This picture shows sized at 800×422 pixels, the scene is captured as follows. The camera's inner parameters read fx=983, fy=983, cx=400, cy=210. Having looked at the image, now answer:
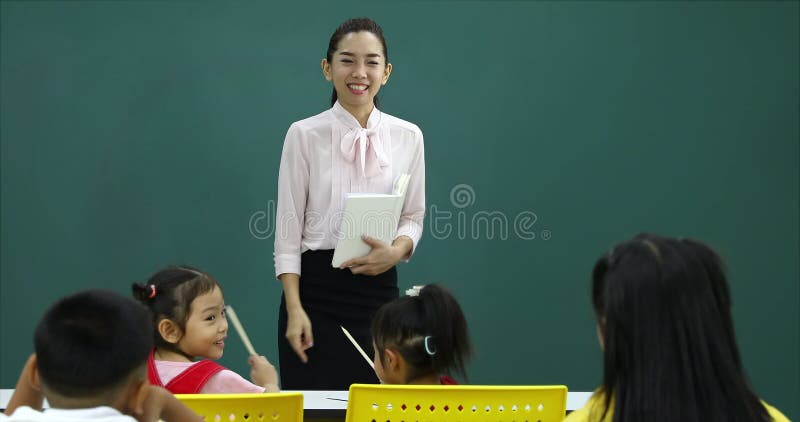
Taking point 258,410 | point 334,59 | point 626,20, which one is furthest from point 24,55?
point 258,410

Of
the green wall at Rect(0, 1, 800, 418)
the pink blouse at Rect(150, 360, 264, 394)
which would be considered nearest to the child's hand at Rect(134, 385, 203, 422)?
the pink blouse at Rect(150, 360, 264, 394)

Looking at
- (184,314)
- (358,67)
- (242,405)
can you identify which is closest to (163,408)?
(242,405)

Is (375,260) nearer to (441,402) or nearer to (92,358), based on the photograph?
(441,402)

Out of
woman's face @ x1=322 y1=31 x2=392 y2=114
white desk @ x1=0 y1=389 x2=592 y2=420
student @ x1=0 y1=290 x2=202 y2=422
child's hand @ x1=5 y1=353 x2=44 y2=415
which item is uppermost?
woman's face @ x1=322 y1=31 x2=392 y2=114

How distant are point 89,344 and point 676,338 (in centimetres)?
86

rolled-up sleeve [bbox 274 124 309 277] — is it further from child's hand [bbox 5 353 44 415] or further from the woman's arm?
child's hand [bbox 5 353 44 415]

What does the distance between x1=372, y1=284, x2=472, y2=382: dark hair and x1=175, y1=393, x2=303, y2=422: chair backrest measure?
1.76 feet

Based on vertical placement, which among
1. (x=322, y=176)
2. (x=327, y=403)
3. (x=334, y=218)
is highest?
(x=322, y=176)

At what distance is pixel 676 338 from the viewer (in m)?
1.38

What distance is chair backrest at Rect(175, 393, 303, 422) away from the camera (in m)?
1.82

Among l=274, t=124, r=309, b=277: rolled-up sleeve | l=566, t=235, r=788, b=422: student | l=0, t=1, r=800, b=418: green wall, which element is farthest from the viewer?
l=0, t=1, r=800, b=418: green wall

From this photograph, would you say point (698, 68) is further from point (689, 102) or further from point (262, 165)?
point (262, 165)

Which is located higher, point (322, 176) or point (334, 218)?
point (322, 176)

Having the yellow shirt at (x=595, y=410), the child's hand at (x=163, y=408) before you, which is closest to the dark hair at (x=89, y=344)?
the child's hand at (x=163, y=408)
